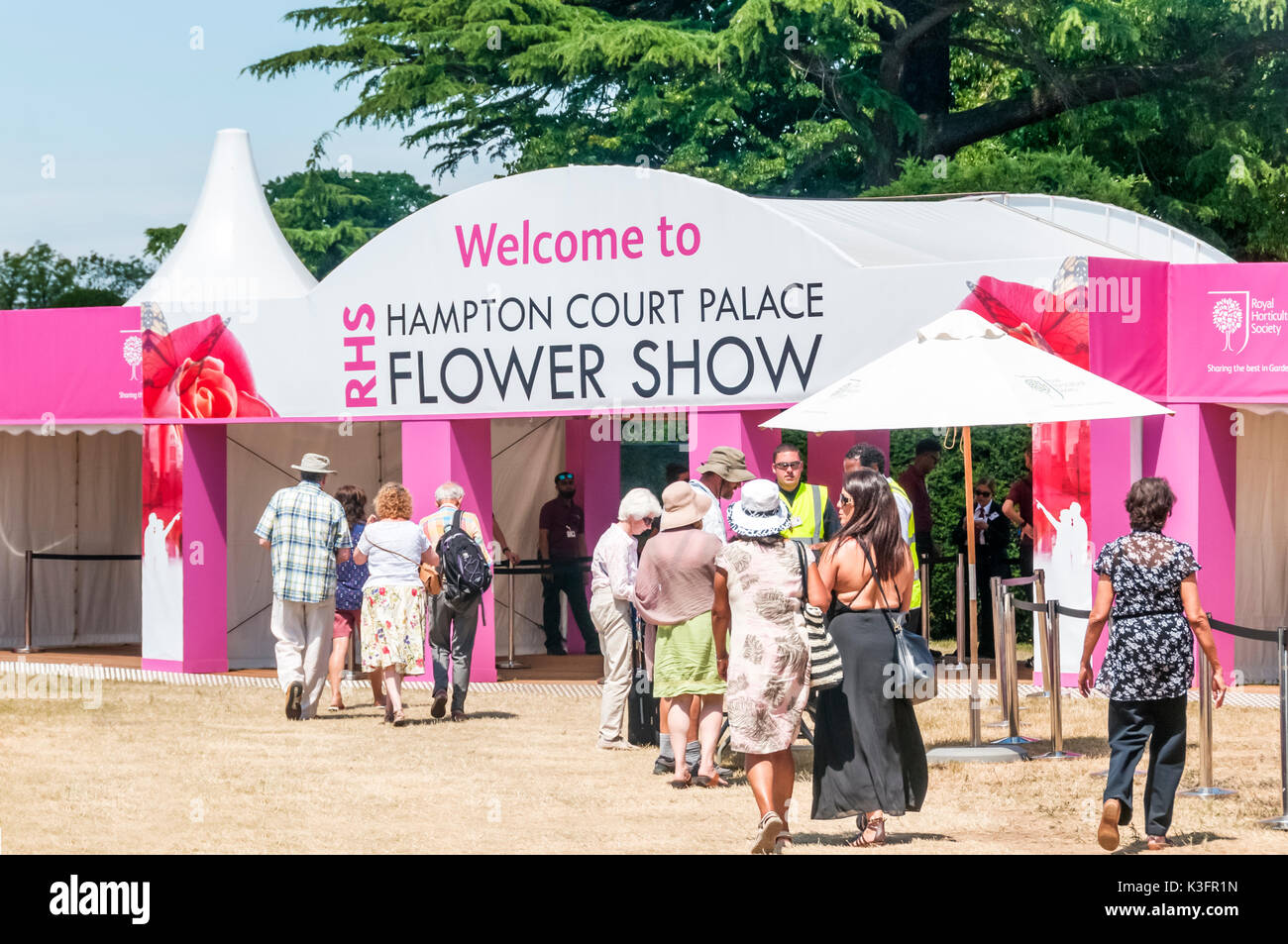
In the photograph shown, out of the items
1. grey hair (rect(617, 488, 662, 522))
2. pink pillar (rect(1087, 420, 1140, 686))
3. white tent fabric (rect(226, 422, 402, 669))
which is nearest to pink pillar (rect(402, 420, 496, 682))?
white tent fabric (rect(226, 422, 402, 669))

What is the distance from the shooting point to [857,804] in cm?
823

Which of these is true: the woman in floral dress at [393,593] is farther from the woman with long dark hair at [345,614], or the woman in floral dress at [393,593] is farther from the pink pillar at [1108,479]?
the pink pillar at [1108,479]

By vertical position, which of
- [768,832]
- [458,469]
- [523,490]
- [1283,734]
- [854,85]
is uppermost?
[854,85]

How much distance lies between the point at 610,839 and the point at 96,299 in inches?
930

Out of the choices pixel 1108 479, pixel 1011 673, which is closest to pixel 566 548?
pixel 1108 479

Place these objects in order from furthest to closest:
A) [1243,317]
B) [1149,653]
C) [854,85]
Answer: [854,85]
[1243,317]
[1149,653]

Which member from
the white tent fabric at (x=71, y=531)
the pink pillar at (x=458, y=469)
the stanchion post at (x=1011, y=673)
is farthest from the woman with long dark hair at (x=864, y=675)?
the white tent fabric at (x=71, y=531)

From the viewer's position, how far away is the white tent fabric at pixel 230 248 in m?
18.7

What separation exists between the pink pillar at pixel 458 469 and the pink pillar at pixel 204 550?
197 centimetres

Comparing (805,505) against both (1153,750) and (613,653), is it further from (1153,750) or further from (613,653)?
(1153,750)

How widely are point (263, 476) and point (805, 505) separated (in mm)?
7413

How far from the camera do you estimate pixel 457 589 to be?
12.5 m
